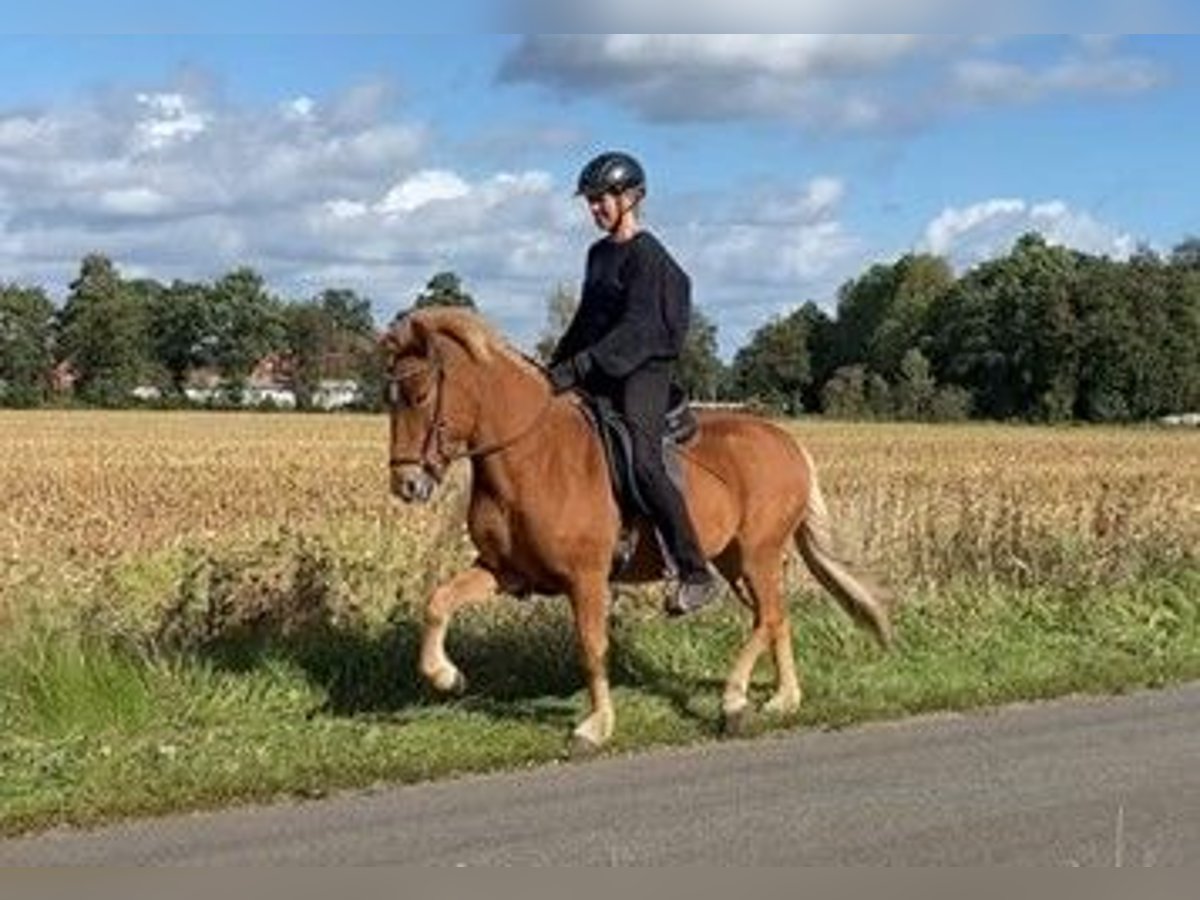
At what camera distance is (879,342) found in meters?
132

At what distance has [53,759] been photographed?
8586 millimetres

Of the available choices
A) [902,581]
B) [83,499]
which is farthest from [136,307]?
[902,581]

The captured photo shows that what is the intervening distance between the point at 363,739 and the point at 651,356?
8.25ft

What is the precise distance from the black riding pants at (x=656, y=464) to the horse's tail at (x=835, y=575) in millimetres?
1600

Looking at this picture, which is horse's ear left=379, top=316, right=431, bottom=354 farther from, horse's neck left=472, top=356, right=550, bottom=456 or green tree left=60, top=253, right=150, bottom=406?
green tree left=60, top=253, right=150, bottom=406

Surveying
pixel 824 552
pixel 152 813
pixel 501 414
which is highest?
pixel 501 414

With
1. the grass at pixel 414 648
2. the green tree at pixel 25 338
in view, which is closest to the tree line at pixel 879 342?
the green tree at pixel 25 338

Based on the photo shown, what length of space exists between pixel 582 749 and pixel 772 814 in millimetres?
1711

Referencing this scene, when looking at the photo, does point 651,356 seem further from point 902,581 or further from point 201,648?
point 902,581

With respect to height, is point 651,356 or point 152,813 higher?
point 651,356

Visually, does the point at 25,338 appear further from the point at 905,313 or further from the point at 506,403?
the point at 506,403

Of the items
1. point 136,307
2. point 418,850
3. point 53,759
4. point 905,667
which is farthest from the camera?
point 136,307

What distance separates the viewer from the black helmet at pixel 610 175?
9.45 m

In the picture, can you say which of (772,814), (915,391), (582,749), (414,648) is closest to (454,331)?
→ (582,749)
